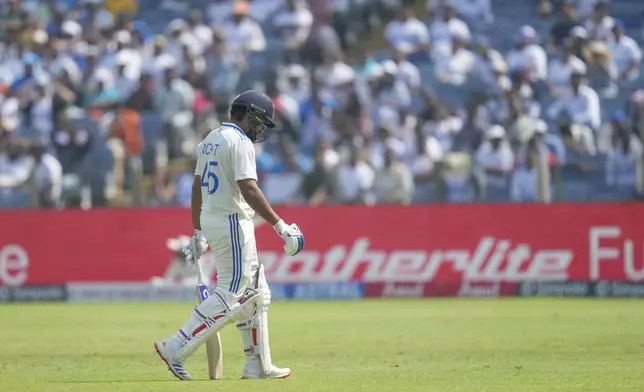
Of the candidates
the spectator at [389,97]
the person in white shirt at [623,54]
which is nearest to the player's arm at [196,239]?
the spectator at [389,97]

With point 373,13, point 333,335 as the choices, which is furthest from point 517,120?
point 333,335

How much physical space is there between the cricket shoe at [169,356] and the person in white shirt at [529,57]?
14.0 metres

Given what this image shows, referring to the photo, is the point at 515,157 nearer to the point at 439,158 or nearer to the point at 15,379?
the point at 439,158

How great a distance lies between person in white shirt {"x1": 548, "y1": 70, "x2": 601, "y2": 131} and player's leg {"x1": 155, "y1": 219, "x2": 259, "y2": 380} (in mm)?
12211

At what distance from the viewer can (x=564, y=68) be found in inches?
851

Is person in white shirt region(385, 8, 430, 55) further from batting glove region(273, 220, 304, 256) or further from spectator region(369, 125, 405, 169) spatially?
batting glove region(273, 220, 304, 256)

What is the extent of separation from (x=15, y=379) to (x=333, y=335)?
5168mm

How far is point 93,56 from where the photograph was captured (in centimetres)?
2467

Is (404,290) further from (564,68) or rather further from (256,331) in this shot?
(256,331)

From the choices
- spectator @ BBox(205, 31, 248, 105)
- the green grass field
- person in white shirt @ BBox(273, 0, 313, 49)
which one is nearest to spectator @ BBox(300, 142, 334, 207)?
the green grass field

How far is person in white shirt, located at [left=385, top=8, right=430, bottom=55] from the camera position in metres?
23.2

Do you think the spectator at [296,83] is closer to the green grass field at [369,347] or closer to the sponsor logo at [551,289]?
the green grass field at [369,347]

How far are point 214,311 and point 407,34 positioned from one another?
603 inches

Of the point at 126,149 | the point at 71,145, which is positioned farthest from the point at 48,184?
the point at 126,149
